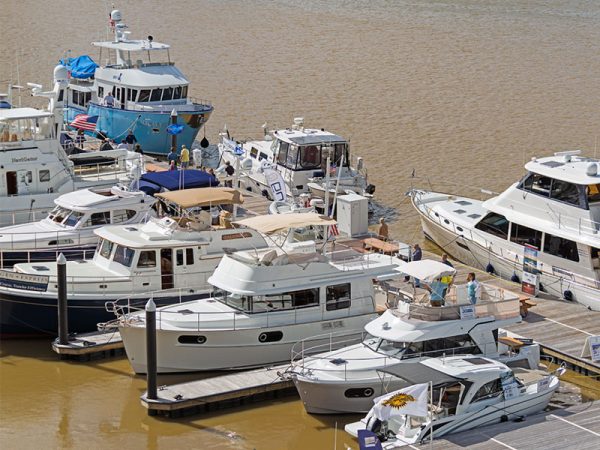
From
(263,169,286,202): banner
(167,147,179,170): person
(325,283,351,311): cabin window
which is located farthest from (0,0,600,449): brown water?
(167,147,179,170): person

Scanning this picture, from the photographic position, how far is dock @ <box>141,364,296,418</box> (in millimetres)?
24344

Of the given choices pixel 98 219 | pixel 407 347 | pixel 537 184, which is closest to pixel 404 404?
pixel 407 347

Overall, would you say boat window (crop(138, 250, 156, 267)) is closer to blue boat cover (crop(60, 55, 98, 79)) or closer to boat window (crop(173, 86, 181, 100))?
boat window (crop(173, 86, 181, 100))

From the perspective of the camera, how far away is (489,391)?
22.8m

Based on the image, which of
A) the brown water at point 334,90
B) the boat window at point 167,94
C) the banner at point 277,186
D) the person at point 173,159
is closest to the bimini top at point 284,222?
the brown water at point 334,90

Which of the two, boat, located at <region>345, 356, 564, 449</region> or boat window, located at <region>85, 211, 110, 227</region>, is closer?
boat, located at <region>345, 356, 564, 449</region>

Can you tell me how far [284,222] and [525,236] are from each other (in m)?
7.15

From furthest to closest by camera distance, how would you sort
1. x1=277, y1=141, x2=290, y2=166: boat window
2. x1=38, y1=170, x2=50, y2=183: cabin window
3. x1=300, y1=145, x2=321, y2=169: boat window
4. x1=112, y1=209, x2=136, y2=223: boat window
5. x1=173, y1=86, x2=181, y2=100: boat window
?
x1=173, y1=86, x2=181, y2=100: boat window → x1=277, y1=141, x2=290, y2=166: boat window → x1=300, y1=145, x2=321, y2=169: boat window → x1=38, y1=170, x2=50, y2=183: cabin window → x1=112, y1=209, x2=136, y2=223: boat window

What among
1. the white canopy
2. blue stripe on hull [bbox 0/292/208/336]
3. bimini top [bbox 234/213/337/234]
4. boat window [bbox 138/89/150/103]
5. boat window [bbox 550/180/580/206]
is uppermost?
boat window [bbox 138/89/150/103]

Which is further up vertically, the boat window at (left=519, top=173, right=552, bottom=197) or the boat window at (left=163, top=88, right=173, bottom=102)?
the boat window at (left=163, top=88, right=173, bottom=102)

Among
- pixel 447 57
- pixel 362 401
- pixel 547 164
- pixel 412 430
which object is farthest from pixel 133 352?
pixel 447 57

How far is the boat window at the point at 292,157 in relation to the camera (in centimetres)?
3781

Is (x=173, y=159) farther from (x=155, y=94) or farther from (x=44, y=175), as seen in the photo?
(x=44, y=175)

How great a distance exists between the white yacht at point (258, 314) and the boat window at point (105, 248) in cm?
283
